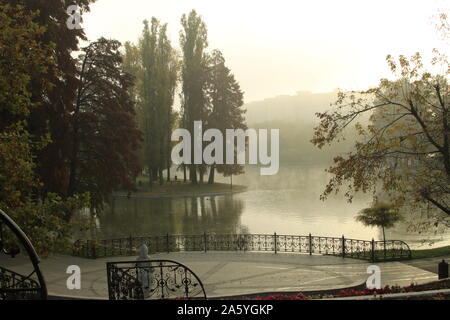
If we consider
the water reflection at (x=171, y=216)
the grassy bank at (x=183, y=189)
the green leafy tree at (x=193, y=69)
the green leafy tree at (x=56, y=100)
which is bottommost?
the water reflection at (x=171, y=216)

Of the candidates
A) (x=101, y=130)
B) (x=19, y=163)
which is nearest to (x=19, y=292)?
(x=19, y=163)

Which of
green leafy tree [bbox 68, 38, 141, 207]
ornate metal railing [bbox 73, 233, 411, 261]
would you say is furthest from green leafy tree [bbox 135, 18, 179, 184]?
ornate metal railing [bbox 73, 233, 411, 261]

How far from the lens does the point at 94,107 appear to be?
2445 centimetres

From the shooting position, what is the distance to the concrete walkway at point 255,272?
1309cm

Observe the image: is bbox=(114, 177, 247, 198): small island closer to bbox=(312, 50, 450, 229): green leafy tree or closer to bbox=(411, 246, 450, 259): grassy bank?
bbox=(411, 246, 450, 259): grassy bank

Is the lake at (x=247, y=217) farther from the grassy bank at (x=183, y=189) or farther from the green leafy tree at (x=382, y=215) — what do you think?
the grassy bank at (x=183, y=189)

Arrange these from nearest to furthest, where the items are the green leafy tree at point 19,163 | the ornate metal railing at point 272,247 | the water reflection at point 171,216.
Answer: the green leafy tree at point 19,163 → the ornate metal railing at point 272,247 → the water reflection at point 171,216

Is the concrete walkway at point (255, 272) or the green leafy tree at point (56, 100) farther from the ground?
the green leafy tree at point (56, 100)

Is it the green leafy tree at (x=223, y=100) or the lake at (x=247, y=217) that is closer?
the lake at (x=247, y=217)

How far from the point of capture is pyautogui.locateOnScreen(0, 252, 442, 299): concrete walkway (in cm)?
1309

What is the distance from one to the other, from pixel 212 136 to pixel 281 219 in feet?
85.6

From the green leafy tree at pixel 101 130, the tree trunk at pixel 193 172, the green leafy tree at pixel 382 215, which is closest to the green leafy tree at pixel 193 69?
the tree trunk at pixel 193 172
